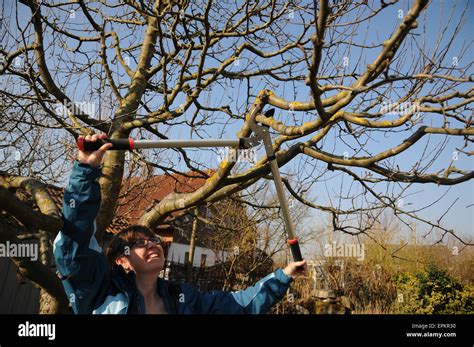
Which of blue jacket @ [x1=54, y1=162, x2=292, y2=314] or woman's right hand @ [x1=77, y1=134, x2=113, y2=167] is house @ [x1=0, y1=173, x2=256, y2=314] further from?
woman's right hand @ [x1=77, y1=134, x2=113, y2=167]

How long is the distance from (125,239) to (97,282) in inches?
13.9

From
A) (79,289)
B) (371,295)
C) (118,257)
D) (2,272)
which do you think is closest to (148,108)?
(118,257)

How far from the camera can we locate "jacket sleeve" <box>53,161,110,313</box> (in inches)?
77.9

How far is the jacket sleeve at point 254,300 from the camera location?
7.35ft

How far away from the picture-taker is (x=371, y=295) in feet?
40.0

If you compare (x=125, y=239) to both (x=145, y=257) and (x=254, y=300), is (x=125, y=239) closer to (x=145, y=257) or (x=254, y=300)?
(x=145, y=257)

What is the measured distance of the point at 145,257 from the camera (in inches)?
89.7

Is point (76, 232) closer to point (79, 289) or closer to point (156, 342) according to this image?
point (79, 289)

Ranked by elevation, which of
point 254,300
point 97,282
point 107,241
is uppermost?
point 107,241

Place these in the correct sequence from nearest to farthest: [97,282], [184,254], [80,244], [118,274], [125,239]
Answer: [80,244], [97,282], [118,274], [125,239], [184,254]

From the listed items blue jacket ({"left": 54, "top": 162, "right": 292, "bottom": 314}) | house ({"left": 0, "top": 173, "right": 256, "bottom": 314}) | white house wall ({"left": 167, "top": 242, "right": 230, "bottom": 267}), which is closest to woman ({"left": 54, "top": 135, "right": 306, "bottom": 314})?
blue jacket ({"left": 54, "top": 162, "right": 292, "bottom": 314})

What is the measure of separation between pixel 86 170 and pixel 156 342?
0.91 metres

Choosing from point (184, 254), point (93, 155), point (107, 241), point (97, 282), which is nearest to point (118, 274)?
point (97, 282)

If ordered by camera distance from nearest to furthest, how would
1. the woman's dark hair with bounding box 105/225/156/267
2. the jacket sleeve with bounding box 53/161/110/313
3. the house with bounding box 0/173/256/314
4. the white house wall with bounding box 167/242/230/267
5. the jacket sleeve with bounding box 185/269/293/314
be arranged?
the jacket sleeve with bounding box 53/161/110/313 → the jacket sleeve with bounding box 185/269/293/314 → the woman's dark hair with bounding box 105/225/156/267 → the house with bounding box 0/173/256/314 → the white house wall with bounding box 167/242/230/267
